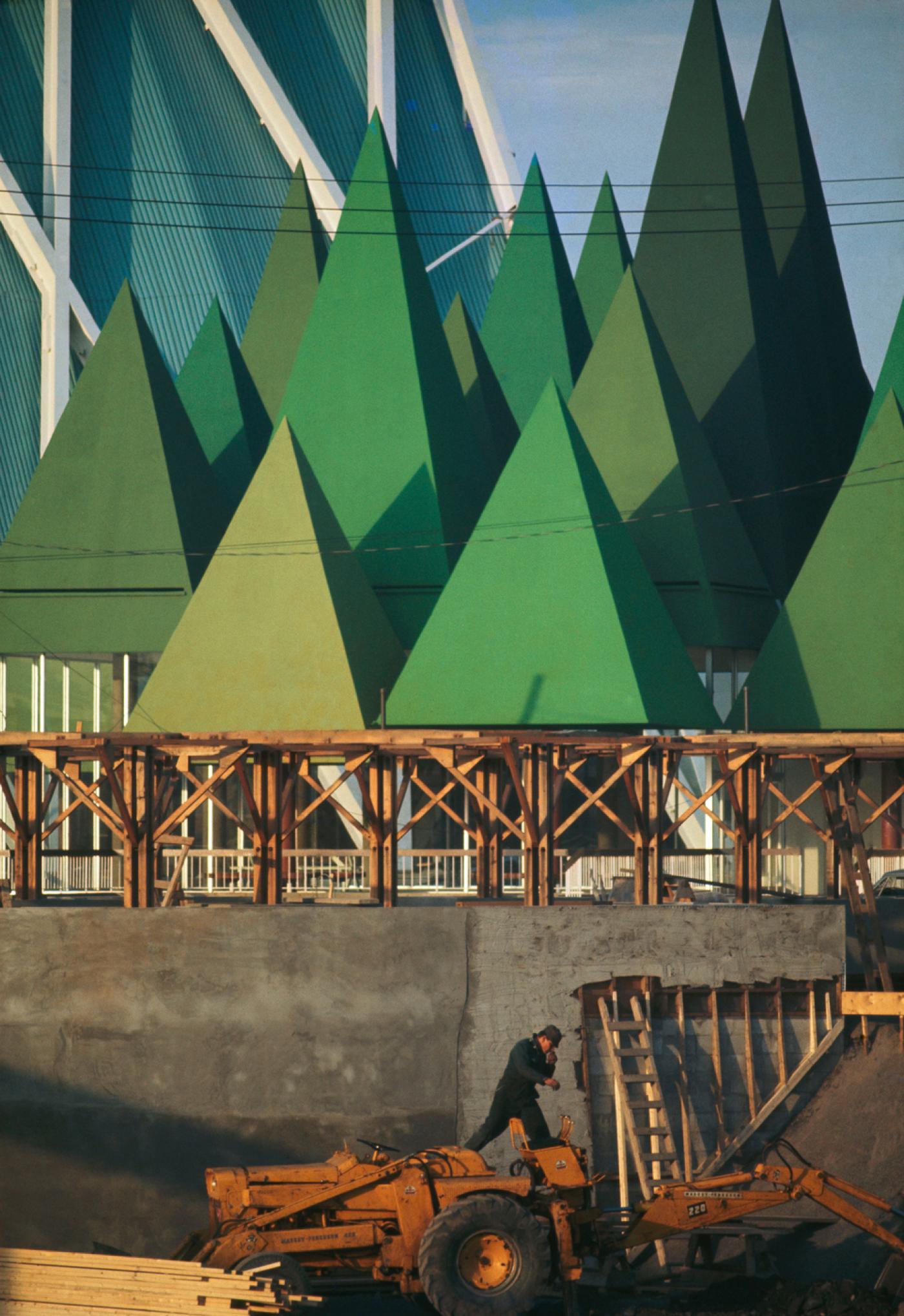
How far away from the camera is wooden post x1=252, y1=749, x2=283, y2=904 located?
18156mm

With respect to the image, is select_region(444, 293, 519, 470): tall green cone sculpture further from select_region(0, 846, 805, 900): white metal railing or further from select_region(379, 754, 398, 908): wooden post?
select_region(379, 754, 398, 908): wooden post

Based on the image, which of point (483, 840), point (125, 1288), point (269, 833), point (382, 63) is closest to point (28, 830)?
point (269, 833)

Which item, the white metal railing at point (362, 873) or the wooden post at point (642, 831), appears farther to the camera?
the white metal railing at point (362, 873)

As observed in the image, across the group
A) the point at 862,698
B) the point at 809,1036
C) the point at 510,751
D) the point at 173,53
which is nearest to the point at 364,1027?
the point at 510,751

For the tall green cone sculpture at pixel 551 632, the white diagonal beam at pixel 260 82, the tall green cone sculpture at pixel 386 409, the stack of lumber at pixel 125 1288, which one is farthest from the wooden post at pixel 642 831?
the white diagonal beam at pixel 260 82

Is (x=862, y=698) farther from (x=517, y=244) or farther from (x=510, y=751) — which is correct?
(x=517, y=244)

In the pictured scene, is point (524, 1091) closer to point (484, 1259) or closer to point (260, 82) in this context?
point (484, 1259)

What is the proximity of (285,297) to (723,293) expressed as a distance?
9175 mm

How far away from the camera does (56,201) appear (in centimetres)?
4241

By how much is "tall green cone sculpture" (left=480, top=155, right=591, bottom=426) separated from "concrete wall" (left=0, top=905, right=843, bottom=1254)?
18990 mm

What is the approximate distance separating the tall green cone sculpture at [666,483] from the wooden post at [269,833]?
1055 centimetres

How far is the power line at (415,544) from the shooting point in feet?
75.8

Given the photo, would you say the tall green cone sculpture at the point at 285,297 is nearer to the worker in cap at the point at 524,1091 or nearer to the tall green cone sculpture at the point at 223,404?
the tall green cone sculpture at the point at 223,404

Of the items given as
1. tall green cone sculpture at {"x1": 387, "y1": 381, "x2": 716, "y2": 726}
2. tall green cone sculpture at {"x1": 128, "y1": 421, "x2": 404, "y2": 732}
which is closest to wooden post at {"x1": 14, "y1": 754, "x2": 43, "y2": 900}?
tall green cone sculpture at {"x1": 128, "y1": 421, "x2": 404, "y2": 732}
